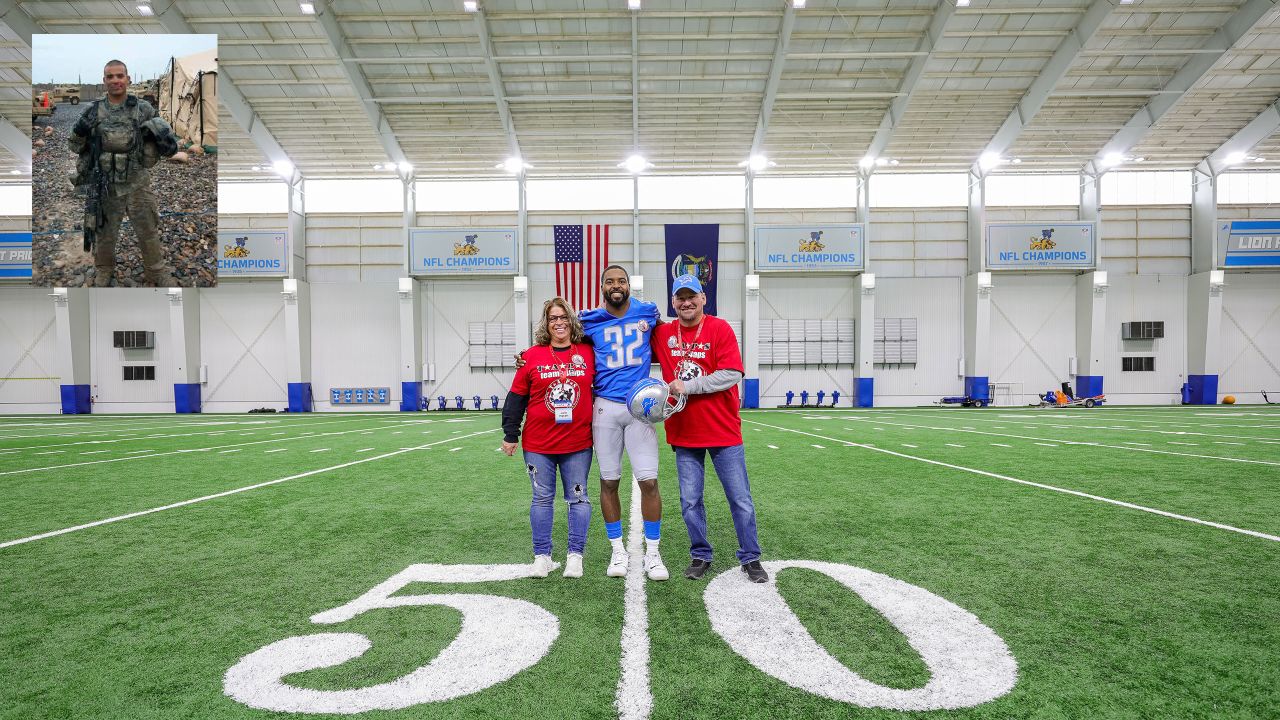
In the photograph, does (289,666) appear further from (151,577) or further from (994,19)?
(994,19)

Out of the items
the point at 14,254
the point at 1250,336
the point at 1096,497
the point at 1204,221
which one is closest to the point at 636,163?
the point at 1096,497

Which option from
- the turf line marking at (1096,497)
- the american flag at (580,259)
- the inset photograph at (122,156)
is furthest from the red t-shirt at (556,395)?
the american flag at (580,259)

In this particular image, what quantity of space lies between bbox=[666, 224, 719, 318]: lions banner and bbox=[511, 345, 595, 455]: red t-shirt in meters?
21.2

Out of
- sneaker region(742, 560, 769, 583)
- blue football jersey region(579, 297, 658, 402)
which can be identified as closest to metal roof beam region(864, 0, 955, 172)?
blue football jersey region(579, 297, 658, 402)

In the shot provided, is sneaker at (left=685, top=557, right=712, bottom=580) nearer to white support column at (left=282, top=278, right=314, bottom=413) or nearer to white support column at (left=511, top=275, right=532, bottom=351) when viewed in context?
white support column at (left=511, top=275, right=532, bottom=351)

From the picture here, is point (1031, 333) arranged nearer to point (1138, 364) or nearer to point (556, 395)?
point (1138, 364)

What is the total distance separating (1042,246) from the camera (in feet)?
83.0

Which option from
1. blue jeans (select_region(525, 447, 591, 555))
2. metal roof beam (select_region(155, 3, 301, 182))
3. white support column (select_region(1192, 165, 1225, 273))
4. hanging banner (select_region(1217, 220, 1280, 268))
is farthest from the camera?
white support column (select_region(1192, 165, 1225, 273))

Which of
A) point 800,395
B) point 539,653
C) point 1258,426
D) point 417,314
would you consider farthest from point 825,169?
point 539,653

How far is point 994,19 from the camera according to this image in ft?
62.7

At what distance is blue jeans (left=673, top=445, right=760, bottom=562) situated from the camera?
3.84 meters

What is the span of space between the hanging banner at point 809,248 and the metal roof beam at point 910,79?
302cm

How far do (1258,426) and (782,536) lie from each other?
15499 millimetres

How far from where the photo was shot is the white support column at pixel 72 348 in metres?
25.3
